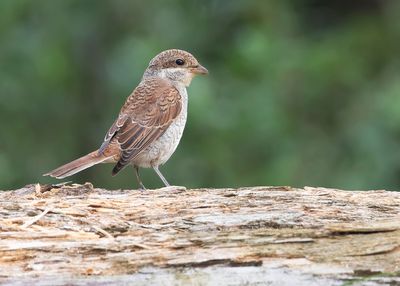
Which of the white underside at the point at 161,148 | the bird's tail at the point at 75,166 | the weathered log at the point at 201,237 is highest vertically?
the white underside at the point at 161,148

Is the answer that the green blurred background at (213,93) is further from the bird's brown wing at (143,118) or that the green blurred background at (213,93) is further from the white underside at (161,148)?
the white underside at (161,148)

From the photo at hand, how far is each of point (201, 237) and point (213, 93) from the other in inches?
190

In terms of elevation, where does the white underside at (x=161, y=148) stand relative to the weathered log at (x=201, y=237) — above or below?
above

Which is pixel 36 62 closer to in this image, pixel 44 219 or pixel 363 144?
pixel 363 144

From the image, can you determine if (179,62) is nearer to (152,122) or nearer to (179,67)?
(179,67)

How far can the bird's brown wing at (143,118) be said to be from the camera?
750 centimetres

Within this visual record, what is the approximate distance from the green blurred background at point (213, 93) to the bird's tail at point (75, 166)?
2.17m

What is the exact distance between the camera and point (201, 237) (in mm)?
5020

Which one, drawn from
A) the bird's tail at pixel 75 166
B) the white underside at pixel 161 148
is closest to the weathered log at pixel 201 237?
the bird's tail at pixel 75 166

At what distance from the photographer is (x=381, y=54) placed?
11.1m

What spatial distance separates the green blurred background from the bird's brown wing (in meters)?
1.13

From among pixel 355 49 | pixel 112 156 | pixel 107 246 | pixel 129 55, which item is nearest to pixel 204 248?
pixel 107 246

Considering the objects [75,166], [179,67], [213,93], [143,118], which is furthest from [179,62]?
[75,166]

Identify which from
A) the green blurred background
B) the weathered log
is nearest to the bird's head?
the green blurred background
